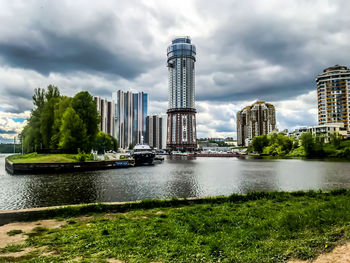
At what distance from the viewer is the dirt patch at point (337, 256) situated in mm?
5352

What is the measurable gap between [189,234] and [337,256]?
4112mm

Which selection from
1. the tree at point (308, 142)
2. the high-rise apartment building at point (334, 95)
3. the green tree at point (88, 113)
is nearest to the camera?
the green tree at point (88, 113)

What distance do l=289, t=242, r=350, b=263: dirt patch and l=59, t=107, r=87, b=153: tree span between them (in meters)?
55.7

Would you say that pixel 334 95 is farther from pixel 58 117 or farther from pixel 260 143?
Result: pixel 58 117

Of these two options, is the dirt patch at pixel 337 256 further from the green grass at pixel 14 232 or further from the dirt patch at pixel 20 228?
the green grass at pixel 14 232

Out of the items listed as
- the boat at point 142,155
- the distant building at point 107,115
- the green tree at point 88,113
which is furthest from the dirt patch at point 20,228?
the distant building at point 107,115

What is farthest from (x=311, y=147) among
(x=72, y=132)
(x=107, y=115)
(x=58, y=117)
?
(x=107, y=115)

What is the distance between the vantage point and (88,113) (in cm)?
6138

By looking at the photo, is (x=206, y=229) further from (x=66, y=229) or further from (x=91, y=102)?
(x=91, y=102)

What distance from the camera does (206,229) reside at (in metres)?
8.66

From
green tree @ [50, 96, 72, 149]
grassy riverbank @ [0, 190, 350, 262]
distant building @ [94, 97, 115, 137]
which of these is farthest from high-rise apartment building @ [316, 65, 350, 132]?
grassy riverbank @ [0, 190, 350, 262]

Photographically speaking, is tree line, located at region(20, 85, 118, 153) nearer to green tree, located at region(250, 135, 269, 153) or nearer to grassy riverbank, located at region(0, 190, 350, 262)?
grassy riverbank, located at region(0, 190, 350, 262)

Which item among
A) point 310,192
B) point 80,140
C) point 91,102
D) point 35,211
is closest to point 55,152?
point 80,140

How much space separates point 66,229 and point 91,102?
5796cm
